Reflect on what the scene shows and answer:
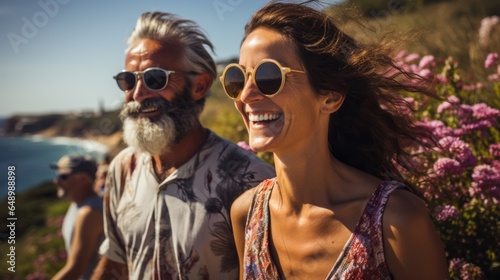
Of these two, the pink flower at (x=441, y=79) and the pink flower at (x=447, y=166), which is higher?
the pink flower at (x=441, y=79)

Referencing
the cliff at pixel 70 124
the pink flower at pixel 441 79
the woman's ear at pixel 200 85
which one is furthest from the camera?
the cliff at pixel 70 124

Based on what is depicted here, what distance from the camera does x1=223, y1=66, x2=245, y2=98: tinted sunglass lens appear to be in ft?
6.81

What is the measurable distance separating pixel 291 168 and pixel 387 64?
2.00 ft

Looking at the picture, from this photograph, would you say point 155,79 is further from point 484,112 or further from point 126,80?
point 484,112

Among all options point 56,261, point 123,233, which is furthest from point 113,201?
point 56,261

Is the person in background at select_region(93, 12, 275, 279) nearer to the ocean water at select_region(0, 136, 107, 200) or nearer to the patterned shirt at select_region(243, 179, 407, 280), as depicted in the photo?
the patterned shirt at select_region(243, 179, 407, 280)

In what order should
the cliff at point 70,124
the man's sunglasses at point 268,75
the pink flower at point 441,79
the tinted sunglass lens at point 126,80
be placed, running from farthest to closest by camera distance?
the cliff at point 70,124, the pink flower at point 441,79, the tinted sunglass lens at point 126,80, the man's sunglasses at point 268,75

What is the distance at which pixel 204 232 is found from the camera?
9.22ft

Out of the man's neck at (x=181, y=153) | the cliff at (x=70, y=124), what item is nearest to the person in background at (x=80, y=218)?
the cliff at (x=70, y=124)

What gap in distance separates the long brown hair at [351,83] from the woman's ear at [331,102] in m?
0.02

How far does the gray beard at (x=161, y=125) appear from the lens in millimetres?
3080

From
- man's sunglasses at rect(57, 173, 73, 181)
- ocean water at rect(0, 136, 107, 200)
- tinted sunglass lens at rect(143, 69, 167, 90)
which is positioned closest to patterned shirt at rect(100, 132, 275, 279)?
tinted sunglass lens at rect(143, 69, 167, 90)

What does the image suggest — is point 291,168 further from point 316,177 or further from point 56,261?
point 56,261

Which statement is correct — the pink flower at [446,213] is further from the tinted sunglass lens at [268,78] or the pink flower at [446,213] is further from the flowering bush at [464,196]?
the tinted sunglass lens at [268,78]
